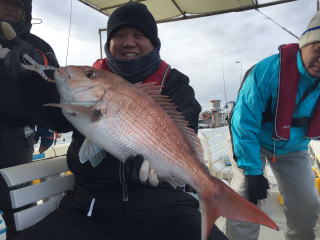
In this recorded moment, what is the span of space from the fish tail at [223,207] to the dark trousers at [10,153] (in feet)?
4.19

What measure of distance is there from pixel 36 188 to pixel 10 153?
0.40m

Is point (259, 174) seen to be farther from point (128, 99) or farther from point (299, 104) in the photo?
point (128, 99)

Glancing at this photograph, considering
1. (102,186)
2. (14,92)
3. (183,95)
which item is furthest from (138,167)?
(14,92)

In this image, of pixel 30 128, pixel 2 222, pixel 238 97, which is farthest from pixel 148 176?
pixel 238 97

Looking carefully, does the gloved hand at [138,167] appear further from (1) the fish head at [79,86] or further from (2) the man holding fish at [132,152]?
(1) the fish head at [79,86]

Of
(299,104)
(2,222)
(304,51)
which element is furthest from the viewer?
(299,104)

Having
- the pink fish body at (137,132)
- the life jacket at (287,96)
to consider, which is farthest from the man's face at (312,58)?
the pink fish body at (137,132)

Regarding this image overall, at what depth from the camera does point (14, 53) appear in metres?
1.80

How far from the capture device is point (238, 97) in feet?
8.61

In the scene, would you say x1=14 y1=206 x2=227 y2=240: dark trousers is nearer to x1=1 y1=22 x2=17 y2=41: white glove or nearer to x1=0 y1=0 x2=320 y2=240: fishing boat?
x1=0 y1=0 x2=320 y2=240: fishing boat

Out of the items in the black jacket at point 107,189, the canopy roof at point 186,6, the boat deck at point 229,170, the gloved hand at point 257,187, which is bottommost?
the boat deck at point 229,170

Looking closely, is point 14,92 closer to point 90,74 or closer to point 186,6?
point 90,74

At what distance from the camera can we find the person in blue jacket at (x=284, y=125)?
244cm

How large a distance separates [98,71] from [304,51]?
1.86 m
